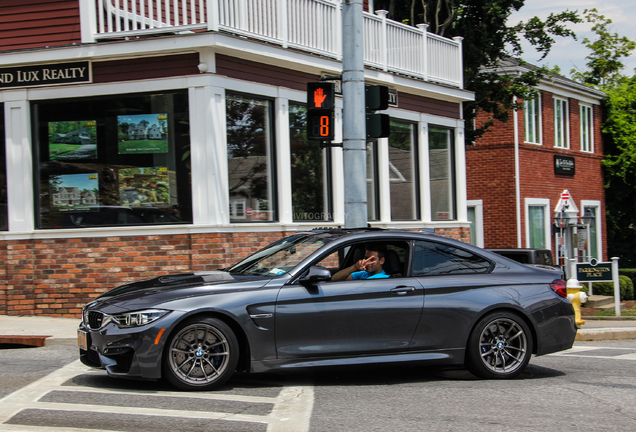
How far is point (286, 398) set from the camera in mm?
6262

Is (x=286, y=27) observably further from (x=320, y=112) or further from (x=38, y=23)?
(x=38, y=23)

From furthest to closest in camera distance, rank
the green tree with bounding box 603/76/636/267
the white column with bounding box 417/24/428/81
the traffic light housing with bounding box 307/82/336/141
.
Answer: the green tree with bounding box 603/76/636/267 < the white column with bounding box 417/24/428/81 < the traffic light housing with bounding box 307/82/336/141

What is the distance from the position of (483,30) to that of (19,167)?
11.9 metres

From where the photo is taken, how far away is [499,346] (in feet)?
23.6

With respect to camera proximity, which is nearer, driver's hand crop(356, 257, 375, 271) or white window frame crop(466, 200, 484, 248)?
driver's hand crop(356, 257, 375, 271)

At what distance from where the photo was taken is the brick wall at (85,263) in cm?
1170

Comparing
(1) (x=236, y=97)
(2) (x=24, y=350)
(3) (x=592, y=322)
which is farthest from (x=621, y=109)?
(2) (x=24, y=350)

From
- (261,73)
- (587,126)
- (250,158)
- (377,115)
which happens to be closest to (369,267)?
(377,115)

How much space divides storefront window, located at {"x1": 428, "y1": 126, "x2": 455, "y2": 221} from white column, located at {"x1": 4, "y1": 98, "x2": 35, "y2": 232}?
9092 mm

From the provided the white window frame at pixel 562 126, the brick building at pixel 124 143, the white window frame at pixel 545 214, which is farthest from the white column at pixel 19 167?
the white window frame at pixel 562 126

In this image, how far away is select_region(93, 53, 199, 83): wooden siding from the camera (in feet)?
38.6

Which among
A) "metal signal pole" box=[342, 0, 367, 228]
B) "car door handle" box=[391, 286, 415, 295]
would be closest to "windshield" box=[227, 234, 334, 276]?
"car door handle" box=[391, 286, 415, 295]

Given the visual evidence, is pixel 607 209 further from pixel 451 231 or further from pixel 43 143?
pixel 43 143

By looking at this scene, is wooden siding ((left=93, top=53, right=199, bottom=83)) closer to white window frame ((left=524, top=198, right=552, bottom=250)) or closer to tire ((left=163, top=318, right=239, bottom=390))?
tire ((left=163, top=318, right=239, bottom=390))
